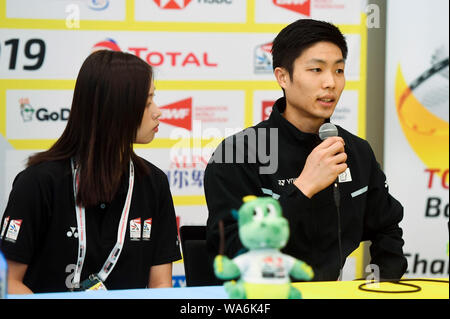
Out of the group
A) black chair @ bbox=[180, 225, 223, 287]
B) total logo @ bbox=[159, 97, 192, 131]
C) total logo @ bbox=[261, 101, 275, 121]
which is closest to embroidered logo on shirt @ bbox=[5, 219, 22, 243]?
black chair @ bbox=[180, 225, 223, 287]

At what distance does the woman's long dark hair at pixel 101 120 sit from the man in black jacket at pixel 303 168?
280mm

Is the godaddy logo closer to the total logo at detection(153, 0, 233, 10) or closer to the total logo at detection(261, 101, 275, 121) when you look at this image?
the total logo at detection(153, 0, 233, 10)

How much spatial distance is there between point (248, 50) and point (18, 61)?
3.65 ft

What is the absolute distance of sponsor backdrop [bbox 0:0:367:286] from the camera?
277cm

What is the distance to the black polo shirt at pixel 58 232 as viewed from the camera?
1.62 m

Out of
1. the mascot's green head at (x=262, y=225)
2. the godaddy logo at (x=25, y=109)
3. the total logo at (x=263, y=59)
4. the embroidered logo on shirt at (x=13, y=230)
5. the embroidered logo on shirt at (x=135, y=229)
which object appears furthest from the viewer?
the total logo at (x=263, y=59)

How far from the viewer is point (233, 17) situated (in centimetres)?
288

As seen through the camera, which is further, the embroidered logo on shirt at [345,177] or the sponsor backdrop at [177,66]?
the sponsor backdrop at [177,66]

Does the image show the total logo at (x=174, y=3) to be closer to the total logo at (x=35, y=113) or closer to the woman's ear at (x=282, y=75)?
the total logo at (x=35, y=113)

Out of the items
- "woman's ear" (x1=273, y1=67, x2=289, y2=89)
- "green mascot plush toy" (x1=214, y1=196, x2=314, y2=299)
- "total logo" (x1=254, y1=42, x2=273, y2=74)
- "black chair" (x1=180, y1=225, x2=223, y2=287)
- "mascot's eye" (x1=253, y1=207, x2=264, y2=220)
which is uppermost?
"total logo" (x1=254, y1=42, x2=273, y2=74)

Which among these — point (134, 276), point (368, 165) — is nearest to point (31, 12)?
point (134, 276)

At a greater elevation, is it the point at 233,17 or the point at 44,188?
the point at 233,17

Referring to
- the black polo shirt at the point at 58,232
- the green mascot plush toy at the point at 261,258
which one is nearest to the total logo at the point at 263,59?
the black polo shirt at the point at 58,232

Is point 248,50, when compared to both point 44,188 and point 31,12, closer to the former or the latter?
point 31,12
